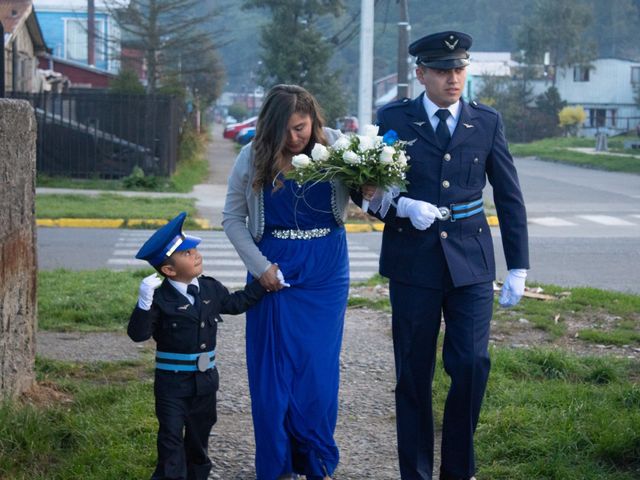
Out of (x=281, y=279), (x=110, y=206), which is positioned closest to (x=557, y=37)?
(x=110, y=206)

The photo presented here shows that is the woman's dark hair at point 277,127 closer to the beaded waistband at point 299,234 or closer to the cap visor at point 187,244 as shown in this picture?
the beaded waistband at point 299,234

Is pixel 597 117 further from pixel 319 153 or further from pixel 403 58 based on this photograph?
pixel 319 153

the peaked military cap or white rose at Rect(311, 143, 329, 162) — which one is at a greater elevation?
the peaked military cap

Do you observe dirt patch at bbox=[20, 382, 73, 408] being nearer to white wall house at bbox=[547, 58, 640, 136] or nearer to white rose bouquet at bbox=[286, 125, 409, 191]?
white rose bouquet at bbox=[286, 125, 409, 191]

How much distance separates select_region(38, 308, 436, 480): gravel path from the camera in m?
5.54

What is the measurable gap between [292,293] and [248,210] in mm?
474

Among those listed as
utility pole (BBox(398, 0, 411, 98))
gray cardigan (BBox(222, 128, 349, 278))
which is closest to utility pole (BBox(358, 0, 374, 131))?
utility pole (BBox(398, 0, 411, 98))

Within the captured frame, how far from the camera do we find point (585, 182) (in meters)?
31.1

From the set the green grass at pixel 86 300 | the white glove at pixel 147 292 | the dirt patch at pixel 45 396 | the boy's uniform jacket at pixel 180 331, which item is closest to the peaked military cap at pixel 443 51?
the boy's uniform jacket at pixel 180 331

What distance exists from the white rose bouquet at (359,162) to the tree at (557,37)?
277 ft

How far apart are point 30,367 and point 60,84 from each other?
3571cm

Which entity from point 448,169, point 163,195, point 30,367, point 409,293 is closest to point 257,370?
point 409,293

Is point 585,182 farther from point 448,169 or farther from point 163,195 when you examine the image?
point 448,169

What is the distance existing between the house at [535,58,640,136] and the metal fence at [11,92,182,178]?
63260 mm
